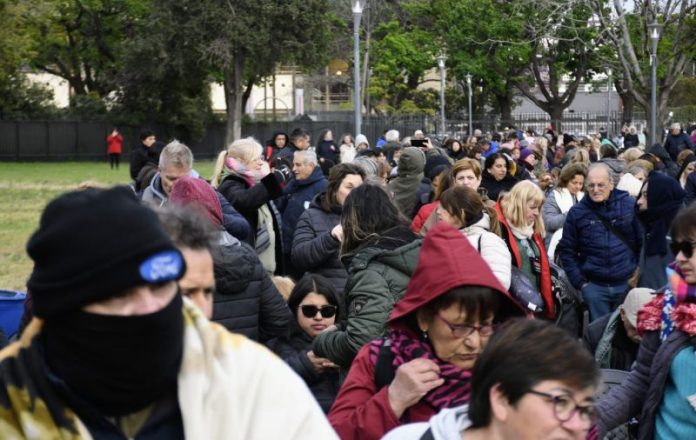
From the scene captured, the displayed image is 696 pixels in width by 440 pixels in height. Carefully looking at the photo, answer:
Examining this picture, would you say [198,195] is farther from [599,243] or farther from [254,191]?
[599,243]

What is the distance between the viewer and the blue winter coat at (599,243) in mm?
10031

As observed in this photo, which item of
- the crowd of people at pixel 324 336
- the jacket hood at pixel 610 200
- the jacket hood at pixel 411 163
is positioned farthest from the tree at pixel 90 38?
the crowd of people at pixel 324 336

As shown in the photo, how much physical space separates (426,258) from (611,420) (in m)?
1.35

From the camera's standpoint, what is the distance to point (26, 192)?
3488 centimetres

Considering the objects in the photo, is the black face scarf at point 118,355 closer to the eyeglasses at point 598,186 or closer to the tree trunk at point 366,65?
the eyeglasses at point 598,186

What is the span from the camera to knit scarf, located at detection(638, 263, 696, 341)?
4.43 meters

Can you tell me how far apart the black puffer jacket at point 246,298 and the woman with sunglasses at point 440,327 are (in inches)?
88.2

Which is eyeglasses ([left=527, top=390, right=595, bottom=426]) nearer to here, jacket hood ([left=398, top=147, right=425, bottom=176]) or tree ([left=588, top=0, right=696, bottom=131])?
jacket hood ([left=398, top=147, right=425, bottom=176])

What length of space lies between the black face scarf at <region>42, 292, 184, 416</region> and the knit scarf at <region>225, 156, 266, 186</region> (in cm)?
750

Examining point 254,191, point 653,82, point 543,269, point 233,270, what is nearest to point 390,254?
point 233,270

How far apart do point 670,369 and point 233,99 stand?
5625cm

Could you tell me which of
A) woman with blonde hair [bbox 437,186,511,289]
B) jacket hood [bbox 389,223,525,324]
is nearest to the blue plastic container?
woman with blonde hair [bbox 437,186,511,289]

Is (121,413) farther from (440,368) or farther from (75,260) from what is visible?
(440,368)

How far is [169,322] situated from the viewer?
7.57ft
